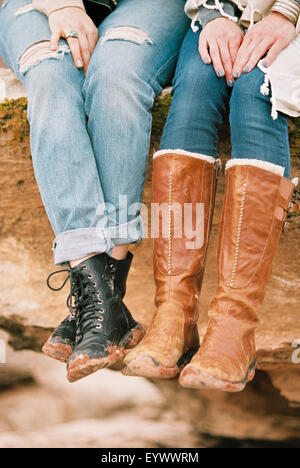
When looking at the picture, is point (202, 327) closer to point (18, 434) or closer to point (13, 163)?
point (18, 434)

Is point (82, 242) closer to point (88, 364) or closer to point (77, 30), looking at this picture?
point (88, 364)

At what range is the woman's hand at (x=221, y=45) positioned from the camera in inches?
43.8

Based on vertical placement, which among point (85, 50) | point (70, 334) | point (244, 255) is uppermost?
point (85, 50)

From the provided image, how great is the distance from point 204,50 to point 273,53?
0.55 feet

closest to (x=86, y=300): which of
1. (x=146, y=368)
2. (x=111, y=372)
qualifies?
(x=146, y=368)

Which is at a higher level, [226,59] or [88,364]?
[226,59]

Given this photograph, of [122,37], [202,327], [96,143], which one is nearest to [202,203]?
[96,143]

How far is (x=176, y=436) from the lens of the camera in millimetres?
1287

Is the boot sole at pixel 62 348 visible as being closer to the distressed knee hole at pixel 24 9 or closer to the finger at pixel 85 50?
the finger at pixel 85 50

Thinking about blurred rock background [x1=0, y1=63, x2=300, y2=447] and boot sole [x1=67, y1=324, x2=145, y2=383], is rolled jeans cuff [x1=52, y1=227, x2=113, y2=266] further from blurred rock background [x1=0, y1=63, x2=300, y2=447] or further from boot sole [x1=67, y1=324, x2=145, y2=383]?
blurred rock background [x1=0, y1=63, x2=300, y2=447]

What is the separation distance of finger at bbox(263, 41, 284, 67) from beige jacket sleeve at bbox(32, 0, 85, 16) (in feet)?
1.77

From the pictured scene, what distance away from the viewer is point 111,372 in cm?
150

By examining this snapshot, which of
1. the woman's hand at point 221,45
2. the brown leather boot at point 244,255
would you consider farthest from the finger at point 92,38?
the brown leather boot at point 244,255
